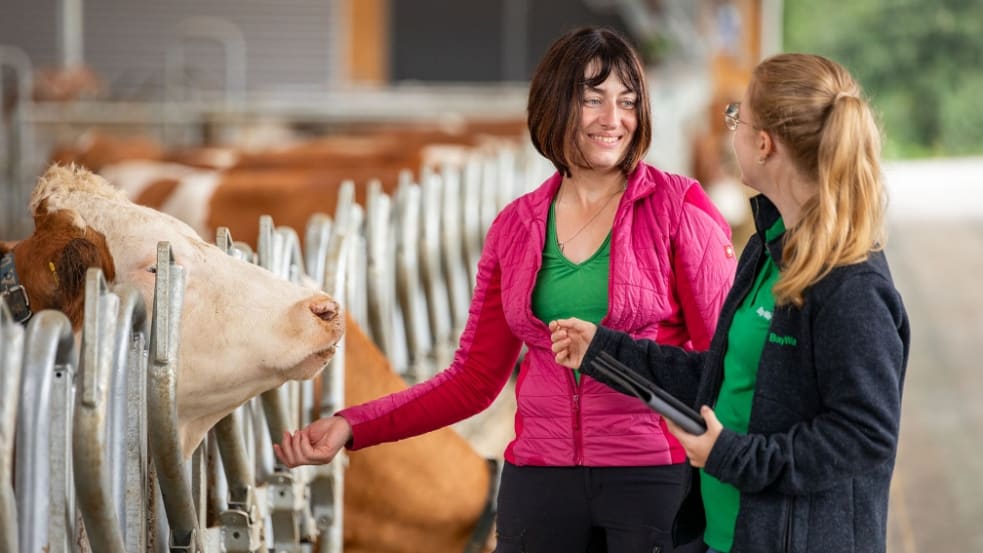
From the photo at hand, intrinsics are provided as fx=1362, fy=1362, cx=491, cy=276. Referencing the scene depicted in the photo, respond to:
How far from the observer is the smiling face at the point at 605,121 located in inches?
80.5

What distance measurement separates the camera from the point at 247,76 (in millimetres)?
19422

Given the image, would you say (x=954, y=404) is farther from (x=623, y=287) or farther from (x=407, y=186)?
(x=623, y=287)

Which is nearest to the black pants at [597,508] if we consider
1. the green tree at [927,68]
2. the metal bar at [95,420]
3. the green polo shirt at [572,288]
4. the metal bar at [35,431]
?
the green polo shirt at [572,288]

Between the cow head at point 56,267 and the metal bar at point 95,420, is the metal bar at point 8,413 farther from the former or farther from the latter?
the cow head at point 56,267

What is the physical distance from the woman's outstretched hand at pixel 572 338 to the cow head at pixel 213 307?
0.38m

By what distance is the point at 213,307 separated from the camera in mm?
2111

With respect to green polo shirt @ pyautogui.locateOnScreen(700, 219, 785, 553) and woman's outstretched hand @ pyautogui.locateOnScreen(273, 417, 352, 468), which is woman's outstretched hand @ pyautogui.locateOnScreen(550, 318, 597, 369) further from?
woman's outstretched hand @ pyautogui.locateOnScreen(273, 417, 352, 468)

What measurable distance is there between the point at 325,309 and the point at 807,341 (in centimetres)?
79

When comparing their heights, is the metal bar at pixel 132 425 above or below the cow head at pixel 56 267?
below

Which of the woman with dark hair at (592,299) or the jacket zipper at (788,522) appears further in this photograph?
the woman with dark hair at (592,299)

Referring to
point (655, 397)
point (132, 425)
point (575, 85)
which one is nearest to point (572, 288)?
point (575, 85)

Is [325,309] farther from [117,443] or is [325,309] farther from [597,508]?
[597,508]

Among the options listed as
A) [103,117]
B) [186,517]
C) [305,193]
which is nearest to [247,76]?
[103,117]

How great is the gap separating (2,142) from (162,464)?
35.5 feet
